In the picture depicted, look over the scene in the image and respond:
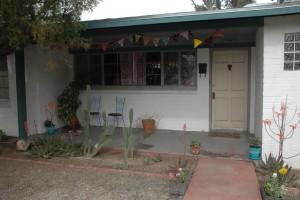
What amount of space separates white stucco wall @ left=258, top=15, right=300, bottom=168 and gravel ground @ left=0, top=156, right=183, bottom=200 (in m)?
2.34

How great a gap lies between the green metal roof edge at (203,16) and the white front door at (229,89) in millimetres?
2578

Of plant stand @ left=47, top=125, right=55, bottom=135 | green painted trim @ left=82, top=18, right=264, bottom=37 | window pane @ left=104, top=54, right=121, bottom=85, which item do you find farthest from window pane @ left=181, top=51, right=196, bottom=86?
plant stand @ left=47, top=125, right=55, bottom=135

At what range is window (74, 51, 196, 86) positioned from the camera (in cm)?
787

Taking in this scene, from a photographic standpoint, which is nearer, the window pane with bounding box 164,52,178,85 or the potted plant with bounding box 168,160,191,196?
the potted plant with bounding box 168,160,191,196

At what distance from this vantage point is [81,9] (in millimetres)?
5156

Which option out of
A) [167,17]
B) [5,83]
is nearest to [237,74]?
[167,17]

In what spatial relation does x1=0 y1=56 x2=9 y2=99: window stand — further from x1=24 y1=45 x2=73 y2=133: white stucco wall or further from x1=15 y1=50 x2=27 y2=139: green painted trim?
x1=15 y1=50 x2=27 y2=139: green painted trim

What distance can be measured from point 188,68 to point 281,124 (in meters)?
3.31

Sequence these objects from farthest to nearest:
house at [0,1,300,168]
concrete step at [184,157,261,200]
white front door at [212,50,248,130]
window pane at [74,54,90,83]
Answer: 1. window pane at [74,54,90,83]
2. white front door at [212,50,248,130]
3. house at [0,1,300,168]
4. concrete step at [184,157,261,200]

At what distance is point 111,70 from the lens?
8602mm

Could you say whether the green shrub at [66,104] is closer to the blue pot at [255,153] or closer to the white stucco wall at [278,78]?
the blue pot at [255,153]

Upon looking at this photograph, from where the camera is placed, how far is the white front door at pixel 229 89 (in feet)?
24.4

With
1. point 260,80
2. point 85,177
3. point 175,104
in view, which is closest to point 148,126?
point 175,104

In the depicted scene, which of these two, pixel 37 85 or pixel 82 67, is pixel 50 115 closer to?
pixel 37 85
